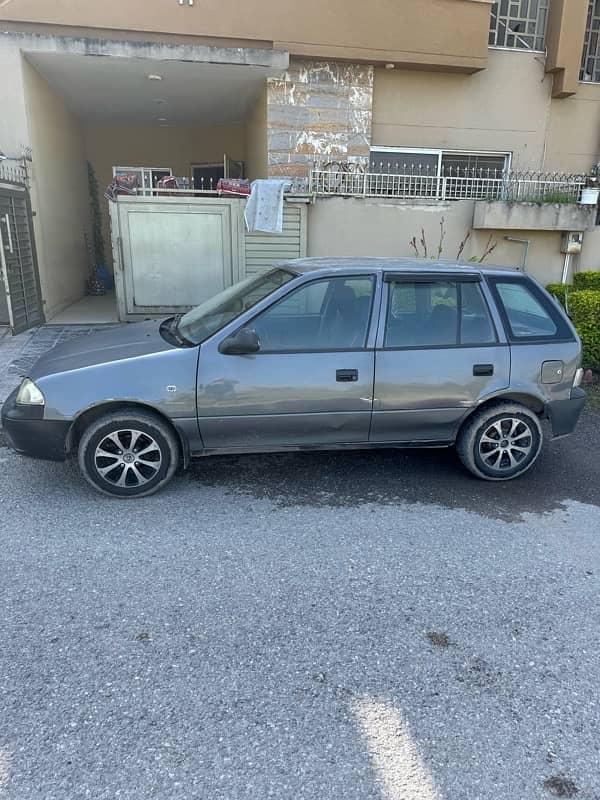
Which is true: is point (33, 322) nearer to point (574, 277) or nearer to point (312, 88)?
point (312, 88)

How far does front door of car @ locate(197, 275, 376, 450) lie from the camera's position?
3.88m

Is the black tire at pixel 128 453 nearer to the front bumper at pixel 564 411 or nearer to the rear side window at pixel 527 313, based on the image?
the rear side window at pixel 527 313

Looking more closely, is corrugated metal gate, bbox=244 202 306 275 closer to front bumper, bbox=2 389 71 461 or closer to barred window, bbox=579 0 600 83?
front bumper, bbox=2 389 71 461

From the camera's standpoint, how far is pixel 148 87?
1044 centimetres

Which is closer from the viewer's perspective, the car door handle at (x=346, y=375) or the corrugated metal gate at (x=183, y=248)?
the car door handle at (x=346, y=375)

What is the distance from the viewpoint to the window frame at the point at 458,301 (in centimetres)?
409

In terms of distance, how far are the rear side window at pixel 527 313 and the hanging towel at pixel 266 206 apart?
210 inches

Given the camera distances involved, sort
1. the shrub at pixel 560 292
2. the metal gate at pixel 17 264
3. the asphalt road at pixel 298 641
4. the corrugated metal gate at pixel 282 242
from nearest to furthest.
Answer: the asphalt road at pixel 298 641 < the metal gate at pixel 17 264 < the shrub at pixel 560 292 < the corrugated metal gate at pixel 282 242

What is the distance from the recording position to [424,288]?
420cm

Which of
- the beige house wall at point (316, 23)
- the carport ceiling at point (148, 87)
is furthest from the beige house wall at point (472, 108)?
the carport ceiling at point (148, 87)

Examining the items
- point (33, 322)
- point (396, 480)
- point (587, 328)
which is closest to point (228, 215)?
point (33, 322)

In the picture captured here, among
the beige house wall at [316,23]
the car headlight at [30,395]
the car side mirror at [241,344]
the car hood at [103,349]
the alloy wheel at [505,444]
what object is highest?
the beige house wall at [316,23]

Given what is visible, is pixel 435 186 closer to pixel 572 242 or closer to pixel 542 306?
pixel 572 242

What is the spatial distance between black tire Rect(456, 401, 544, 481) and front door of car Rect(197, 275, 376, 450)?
82 cm
